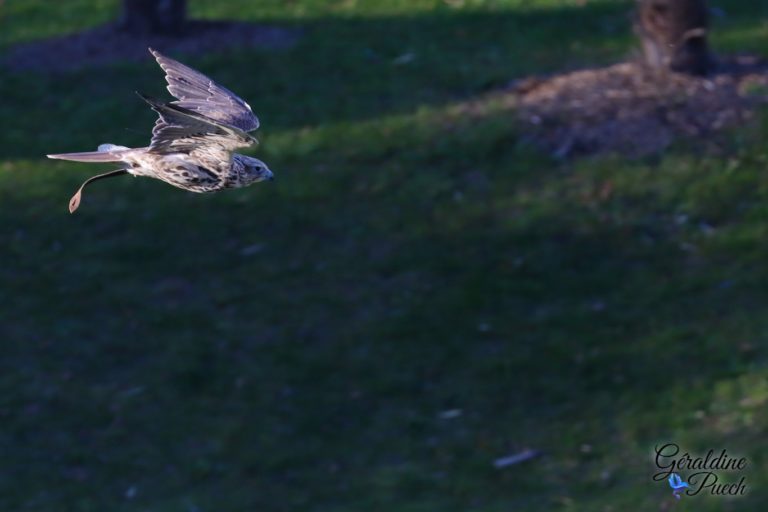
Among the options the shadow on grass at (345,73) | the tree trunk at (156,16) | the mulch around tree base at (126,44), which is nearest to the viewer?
the shadow on grass at (345,73)

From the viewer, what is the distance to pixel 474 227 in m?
10.6

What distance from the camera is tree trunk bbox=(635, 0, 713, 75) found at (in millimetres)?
11633

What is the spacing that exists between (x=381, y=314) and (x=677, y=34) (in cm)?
421

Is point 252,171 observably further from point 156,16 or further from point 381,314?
point 156,16

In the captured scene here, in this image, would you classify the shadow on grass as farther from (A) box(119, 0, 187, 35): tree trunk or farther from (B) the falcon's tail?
(B) the falcon's tail

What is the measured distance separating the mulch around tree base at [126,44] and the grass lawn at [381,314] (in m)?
1.22

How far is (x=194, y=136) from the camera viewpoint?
218 inches

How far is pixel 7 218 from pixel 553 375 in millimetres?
5391

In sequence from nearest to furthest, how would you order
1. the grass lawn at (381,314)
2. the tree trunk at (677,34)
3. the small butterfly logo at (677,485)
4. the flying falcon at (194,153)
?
the flying falcon at (194,153), the small butterfly logo at (677,485), the grass lawn at (381,314), the tree trunk at (677,34)

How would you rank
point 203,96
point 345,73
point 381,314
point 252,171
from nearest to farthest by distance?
point 252,171, point 203,96, point 381,314, point 345,73

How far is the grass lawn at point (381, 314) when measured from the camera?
8.59 metres

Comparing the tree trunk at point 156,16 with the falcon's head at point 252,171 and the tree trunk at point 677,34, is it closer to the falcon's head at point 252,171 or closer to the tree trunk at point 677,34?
the tree trunk at point 677,34

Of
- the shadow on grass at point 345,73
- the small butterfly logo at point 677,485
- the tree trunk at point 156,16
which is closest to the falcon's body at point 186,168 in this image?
the small butterfly logo at point 677,485

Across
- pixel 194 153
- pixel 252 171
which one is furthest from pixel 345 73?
pixel 194 153
